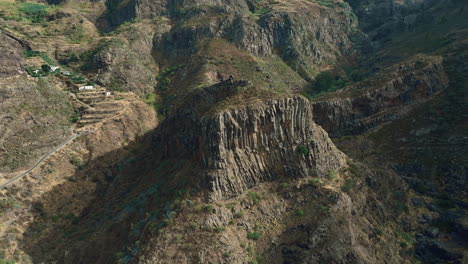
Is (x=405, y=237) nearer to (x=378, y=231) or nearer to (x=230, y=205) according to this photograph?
(x=378, y=231)

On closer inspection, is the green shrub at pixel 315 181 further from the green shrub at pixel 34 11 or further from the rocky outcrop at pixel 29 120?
the green shrub at pixel 34 11

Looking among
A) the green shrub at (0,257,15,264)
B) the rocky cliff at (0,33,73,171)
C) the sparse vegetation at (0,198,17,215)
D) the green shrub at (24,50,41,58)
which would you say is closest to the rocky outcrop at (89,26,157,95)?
the green shrub at (24,50,41,58)

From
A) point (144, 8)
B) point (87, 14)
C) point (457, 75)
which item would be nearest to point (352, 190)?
point (457, 75)

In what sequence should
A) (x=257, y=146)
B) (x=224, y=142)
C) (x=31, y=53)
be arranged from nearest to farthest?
1. (x=224, y=142)
2. (x=257, y=146)
3. (x=31, y=53)

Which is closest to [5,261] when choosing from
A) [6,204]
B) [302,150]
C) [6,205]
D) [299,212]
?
[6,205]

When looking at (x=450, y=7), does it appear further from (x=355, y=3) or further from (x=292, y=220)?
(x=292, y=220)

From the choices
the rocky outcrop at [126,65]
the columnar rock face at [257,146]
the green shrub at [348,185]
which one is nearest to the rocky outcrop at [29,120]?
the rocky outcrop at [126,65]
